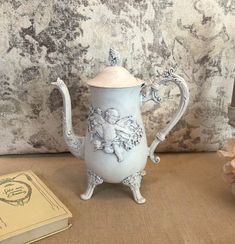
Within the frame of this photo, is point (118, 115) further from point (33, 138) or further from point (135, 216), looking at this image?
point (33, 138)

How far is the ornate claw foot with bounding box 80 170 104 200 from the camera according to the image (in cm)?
58

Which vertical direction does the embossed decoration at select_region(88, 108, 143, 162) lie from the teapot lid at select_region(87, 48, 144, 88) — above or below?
below

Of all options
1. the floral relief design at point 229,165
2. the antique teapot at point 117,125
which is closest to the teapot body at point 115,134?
the antique teapot at point 117,125

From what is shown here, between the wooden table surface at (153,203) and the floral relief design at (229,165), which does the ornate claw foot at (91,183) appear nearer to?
the wooden table surface at (153,203)

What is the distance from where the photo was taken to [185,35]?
26.9 inches

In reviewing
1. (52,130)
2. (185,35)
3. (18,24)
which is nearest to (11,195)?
(52,130)

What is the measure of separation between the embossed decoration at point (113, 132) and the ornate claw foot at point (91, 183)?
0.19 ft

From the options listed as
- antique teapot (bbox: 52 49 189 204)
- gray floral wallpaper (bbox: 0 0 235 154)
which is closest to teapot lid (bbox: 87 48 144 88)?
antique teapot (bbox: 52 49 189 204)

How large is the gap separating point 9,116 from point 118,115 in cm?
30

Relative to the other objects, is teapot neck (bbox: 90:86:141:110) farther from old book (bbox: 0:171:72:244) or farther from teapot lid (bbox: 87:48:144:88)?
old book (bbox: 0:171:72:244)

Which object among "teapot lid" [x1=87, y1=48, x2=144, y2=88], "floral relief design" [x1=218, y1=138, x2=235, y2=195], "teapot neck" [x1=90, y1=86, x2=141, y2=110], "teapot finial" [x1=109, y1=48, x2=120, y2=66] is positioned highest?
"teapot finial" [x1=109, y1=48, x2=120, y2=66]

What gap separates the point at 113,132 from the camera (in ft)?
1.77

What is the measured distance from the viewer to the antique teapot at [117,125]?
0.54 m

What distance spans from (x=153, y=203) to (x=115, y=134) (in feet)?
0.49
